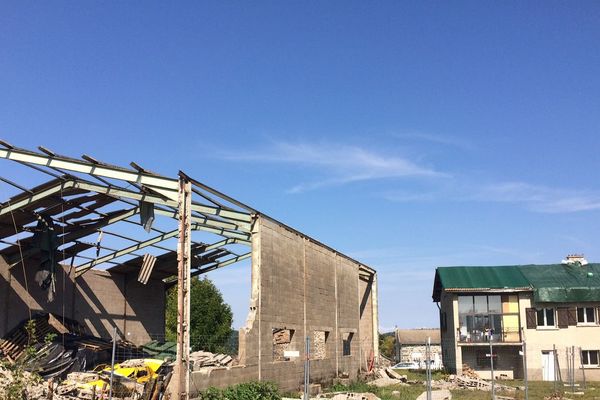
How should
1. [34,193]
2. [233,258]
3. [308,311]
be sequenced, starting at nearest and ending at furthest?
1. [34,193]
2. [308,311]
3. [233,258]

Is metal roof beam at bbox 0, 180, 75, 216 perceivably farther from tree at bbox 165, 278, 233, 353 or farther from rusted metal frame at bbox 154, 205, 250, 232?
tree at bbox 165, 278, 233, 353

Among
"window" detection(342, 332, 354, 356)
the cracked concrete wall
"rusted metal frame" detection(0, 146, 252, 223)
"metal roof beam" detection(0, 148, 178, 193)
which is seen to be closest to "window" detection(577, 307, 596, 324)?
the cracked concrete wall

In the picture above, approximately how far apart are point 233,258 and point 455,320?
19.2 metres

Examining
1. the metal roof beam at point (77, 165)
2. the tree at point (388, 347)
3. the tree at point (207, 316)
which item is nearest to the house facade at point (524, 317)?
the tree at point (207, 316)

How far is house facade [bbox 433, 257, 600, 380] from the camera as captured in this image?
43.8m

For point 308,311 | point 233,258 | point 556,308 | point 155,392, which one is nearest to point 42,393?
point 155,392

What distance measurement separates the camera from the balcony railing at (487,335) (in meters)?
44.7

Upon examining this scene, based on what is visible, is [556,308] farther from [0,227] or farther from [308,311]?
[0,227]

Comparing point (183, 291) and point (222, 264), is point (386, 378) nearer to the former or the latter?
point (222, 264)

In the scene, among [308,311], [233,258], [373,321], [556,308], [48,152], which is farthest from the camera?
[556,308]

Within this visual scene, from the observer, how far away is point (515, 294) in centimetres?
4553

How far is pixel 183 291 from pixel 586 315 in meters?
34.9

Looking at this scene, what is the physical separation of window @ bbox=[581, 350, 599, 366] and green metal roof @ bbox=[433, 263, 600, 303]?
11.9 ft

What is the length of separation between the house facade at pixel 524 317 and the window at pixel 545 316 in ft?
0.22
